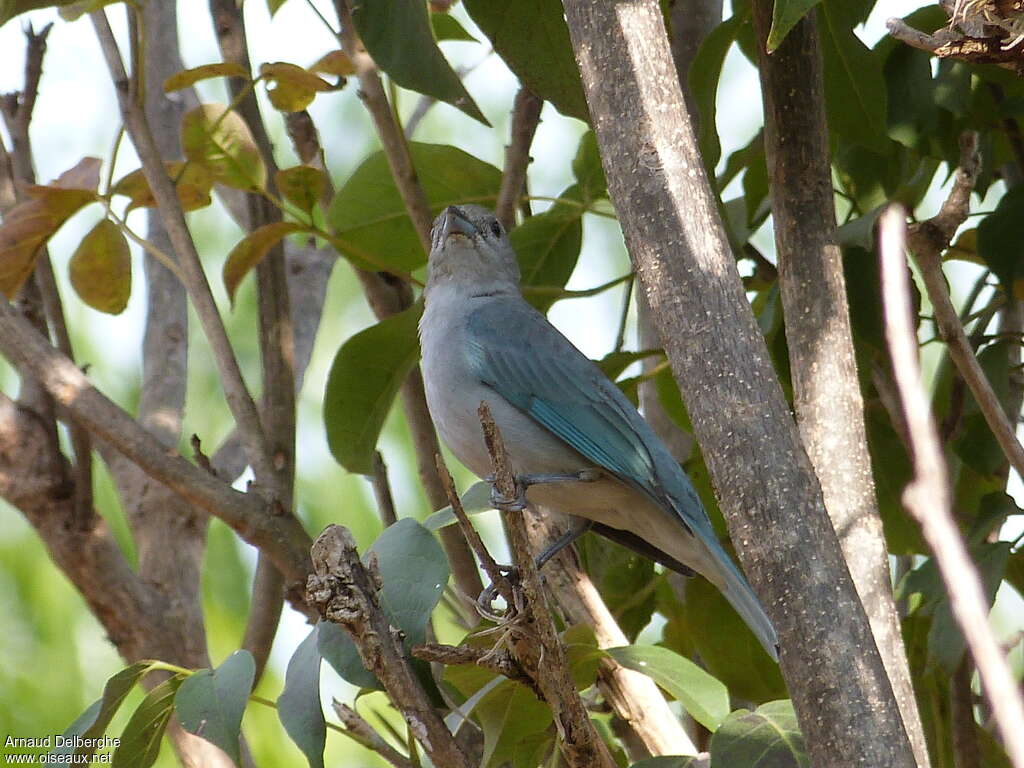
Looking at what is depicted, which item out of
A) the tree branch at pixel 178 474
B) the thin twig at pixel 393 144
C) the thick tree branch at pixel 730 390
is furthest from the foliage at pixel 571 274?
the thick tree branch at pixel 730 390

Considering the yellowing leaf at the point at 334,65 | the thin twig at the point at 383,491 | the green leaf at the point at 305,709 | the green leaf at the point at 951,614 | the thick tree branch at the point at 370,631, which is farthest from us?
the yellowing leaf at the point at 334,65

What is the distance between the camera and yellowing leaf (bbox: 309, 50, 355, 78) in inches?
140

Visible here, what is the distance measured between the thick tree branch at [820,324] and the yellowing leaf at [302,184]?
1.21 m

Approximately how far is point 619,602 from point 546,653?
1.55 metres

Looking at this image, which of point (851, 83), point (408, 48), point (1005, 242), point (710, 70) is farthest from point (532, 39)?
point (1005, 242)

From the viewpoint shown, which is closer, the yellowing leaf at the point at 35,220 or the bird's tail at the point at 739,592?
the bird's tail at the point at 739,592

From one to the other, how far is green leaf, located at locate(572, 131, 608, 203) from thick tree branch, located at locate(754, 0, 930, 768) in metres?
0.89

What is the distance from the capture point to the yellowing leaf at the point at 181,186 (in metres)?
3.33

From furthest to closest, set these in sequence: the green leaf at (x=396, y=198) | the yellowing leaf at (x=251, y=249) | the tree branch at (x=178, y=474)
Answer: the green leaf at (x=396, y=198)
the yellowing leaf at (x=251, y=249)
the tree branch at (x=178, y=474)

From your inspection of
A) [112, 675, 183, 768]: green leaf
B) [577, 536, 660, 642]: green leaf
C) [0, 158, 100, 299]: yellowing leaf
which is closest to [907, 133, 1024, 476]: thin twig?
[577, 536, 660, 642]: green leaf

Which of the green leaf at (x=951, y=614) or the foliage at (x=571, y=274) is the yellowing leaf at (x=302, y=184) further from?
the green leaf at (x=951, y=614)

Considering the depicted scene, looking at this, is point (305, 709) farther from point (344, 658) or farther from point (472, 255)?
point (472, 255)

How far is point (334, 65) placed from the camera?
3568 mm

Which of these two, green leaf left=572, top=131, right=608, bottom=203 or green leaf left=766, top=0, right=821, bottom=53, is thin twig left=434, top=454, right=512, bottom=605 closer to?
green leaf left=766, top=0, right=821, bottom=53
